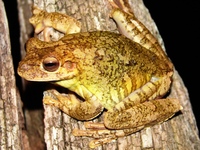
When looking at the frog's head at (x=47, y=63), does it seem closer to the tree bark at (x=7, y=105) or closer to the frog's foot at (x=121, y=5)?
the tree bark at (x=7, y=105)

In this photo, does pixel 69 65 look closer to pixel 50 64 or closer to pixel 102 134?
pixel 50 64

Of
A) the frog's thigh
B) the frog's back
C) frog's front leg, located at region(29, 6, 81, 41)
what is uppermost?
frog's front leg, located at region(29, 6, 81, 41)

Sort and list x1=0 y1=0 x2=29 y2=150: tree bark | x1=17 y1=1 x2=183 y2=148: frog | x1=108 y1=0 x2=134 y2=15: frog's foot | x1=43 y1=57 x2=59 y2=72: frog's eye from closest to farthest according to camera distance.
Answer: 1. x1=0 y1=0 x2=29 y2=150: tree bark
2. x1=43 y1=57 x2=59 y2=72: frog's eye
3. x1=17 y1=1 x2=183 y2=148: frog
4. x1=108 y1=0 x2=134 y2=15: frog's foot

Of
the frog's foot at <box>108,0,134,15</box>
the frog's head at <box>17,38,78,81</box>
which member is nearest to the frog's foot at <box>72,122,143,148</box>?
the frog's head at <box>17,38,78,81</box>

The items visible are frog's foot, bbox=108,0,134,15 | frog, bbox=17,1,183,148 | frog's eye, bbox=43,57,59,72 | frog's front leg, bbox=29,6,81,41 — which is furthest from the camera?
frog's foot, bbox=108,0,134,15

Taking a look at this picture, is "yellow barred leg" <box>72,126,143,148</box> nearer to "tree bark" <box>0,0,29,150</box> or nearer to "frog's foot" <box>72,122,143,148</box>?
"frog's foot" <box>72,122,143,148</box>

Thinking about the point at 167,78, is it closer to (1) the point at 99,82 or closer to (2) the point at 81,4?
(1) the point at 99,82

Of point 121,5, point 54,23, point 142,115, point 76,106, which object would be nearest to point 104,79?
point 76,106
